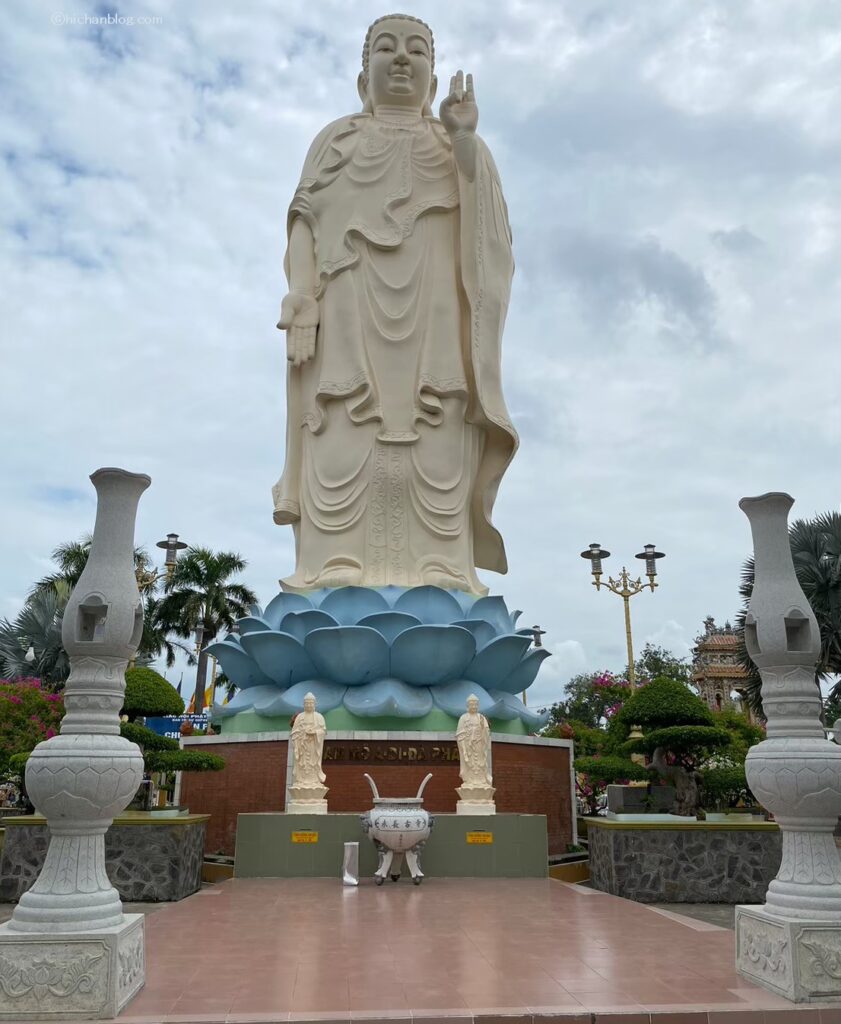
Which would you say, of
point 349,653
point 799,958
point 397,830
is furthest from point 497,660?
point 799,958

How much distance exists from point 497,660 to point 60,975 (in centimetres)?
817

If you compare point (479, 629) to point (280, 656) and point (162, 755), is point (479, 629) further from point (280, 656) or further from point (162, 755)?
point (162, 755)

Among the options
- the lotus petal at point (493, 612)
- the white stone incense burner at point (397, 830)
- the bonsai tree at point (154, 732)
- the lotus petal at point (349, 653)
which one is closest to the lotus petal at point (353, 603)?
the lotus petal at point (349, 653)

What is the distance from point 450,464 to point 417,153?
520 cm

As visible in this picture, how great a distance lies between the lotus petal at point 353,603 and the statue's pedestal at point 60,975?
25.4 feet

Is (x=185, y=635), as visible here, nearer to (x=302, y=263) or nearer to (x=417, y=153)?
(x=302, y=263)

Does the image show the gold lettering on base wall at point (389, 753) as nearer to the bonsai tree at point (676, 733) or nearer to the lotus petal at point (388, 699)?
the lotus petal at point (388, 699)

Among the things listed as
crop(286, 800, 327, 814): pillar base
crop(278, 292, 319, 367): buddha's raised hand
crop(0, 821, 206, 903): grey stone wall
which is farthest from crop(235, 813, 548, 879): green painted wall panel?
crop(278, 292, 319, 367): buddha's raised hand

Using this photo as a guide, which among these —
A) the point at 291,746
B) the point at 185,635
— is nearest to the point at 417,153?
the point at 291,746

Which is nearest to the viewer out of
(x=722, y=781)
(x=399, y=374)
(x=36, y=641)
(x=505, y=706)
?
(x=722, y=781)

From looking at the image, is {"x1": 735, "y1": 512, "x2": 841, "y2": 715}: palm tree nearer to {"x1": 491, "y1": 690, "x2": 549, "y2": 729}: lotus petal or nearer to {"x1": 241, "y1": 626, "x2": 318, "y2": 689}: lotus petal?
{"x1": 491, "y1": 690, "x2": 549, "y2": 729}: lotus petal

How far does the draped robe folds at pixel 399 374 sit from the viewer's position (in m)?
12.8

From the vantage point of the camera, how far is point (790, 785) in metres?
4.26

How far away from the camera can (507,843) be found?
8.52 metres
